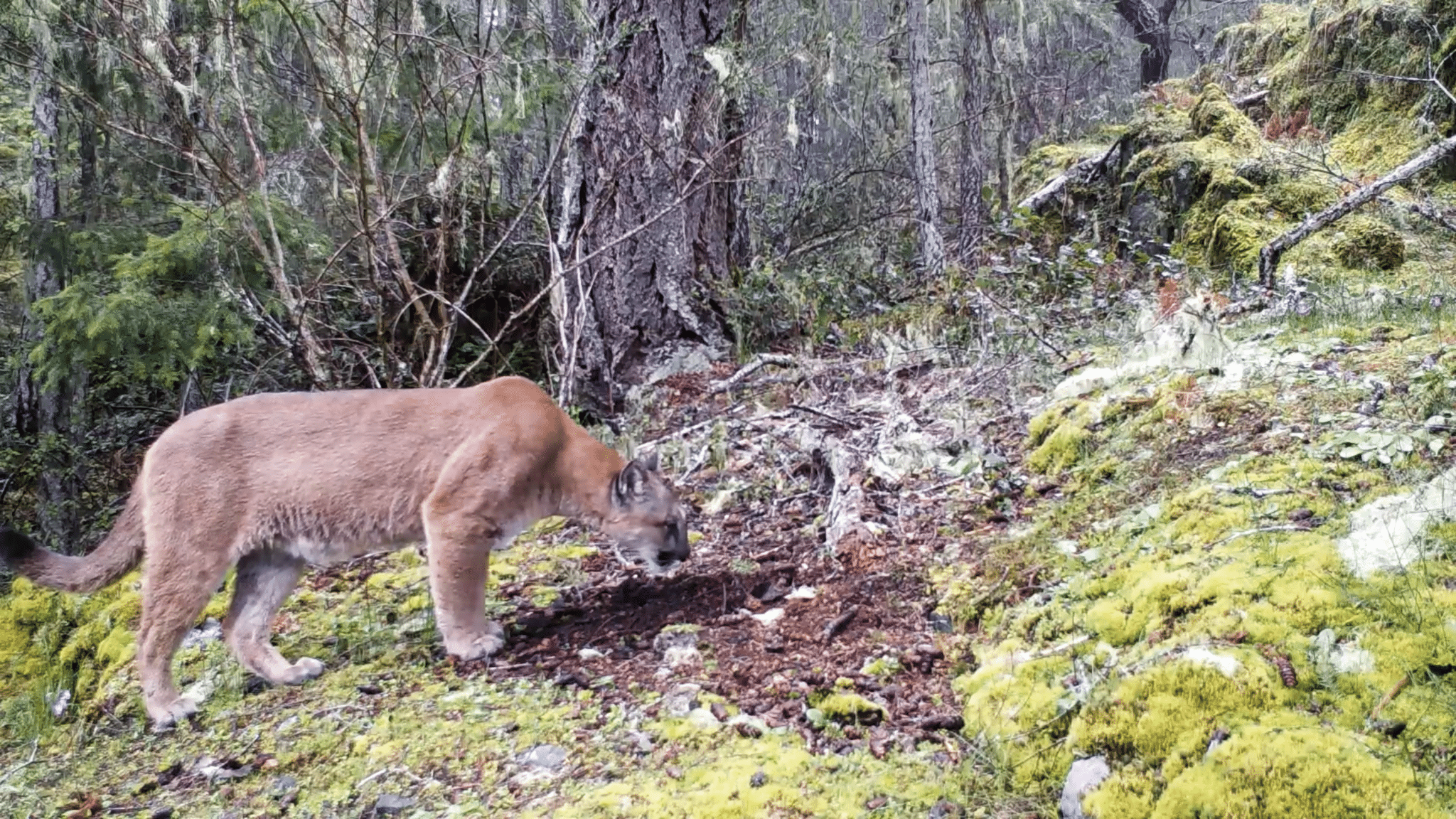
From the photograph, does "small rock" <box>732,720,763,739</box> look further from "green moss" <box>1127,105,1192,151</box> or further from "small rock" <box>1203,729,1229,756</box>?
"green moss" <box>1127,105,1192,151</box>

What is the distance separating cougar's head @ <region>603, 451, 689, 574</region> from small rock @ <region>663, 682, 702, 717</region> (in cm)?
124

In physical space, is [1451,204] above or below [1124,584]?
above

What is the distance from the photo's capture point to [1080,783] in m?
2.41

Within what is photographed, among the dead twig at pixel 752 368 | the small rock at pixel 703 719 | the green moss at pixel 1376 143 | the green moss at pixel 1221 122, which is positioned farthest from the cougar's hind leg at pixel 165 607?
the green moss at pixel 1221 122

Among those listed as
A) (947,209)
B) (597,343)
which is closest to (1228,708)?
(597,343)

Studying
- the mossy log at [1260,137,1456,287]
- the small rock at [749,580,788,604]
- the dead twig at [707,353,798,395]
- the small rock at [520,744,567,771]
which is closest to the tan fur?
the small rock at [749,580,788,604]

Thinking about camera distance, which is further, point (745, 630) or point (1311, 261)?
point (1311, 261)

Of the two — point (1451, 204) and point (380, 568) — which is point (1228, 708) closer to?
point (380, 568)

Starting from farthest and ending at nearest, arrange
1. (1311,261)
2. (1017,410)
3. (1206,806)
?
1. (1311,261)
2. (1017,410)
3. (1206,806)

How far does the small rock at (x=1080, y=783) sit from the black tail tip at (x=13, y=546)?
13.6 feet

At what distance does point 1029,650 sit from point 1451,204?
21.8 ft

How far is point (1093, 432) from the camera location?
15.4 ft

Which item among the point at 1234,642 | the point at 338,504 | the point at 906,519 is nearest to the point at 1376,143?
the point at 906,519

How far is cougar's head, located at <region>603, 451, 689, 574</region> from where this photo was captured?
462 centimetres
